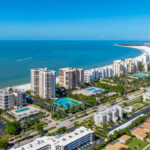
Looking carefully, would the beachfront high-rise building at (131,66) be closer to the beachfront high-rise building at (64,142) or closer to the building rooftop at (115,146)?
the building rooftop at (115,146)

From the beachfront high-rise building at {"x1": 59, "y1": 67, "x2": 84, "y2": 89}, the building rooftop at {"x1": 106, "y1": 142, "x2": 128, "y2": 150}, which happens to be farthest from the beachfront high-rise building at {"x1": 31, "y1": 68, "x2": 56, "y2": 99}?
the building rooftop at {"x1": 106, "y1": 142, "x2": 128, "y2": 150}

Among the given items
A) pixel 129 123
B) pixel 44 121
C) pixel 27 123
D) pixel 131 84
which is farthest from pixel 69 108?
pixel 131 84

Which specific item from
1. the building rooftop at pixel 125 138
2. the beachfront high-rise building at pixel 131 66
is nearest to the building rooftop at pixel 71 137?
the building rooftop at pixel 125 138

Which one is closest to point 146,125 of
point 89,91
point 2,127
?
point 89,91

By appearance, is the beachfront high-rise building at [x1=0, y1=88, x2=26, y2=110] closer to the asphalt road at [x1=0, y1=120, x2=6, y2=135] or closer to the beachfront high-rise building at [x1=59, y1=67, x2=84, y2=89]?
the asphalt road at [x1=0, y1=120, x2=6, y2=135]

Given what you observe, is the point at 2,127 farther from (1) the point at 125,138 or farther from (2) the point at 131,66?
(2) the point at 131,66

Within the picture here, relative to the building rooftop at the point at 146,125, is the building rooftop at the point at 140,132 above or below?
below
